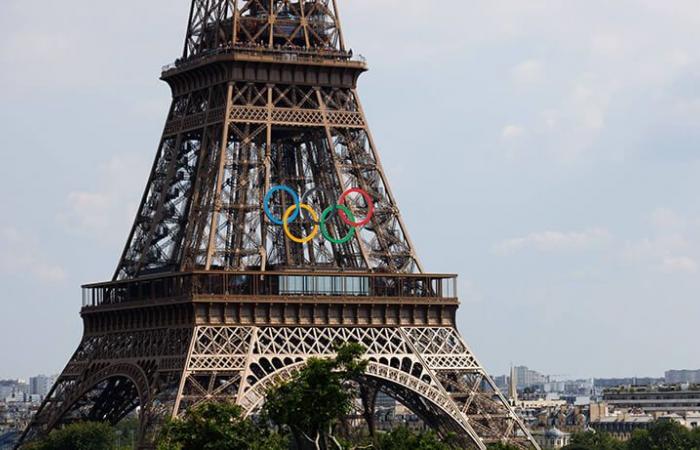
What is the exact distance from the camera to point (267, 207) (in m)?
98.2

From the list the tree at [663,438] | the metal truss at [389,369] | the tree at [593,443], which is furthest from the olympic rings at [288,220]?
the tree at [593,443]

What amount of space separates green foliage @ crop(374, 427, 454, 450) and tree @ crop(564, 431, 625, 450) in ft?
240

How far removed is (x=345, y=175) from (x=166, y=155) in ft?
32.9

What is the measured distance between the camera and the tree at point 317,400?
2933 inches

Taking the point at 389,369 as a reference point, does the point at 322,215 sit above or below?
above

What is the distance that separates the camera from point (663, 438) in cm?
15762

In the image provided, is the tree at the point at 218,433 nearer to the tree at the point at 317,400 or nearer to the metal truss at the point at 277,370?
the tree at the point at 317,400

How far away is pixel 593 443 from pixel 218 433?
9320 cm

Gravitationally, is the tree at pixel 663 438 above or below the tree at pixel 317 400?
above

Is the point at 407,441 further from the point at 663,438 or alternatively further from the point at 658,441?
the point at 663,438

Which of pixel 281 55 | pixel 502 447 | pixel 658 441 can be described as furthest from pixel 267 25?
pixel 658 441

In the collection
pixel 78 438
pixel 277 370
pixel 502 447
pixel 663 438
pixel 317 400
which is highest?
pixel 663 438

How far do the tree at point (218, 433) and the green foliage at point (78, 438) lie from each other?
24.5 m

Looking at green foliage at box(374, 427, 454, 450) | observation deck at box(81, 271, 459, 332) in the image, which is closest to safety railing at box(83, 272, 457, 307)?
observation deck at box(81, 271, 459, 332)
